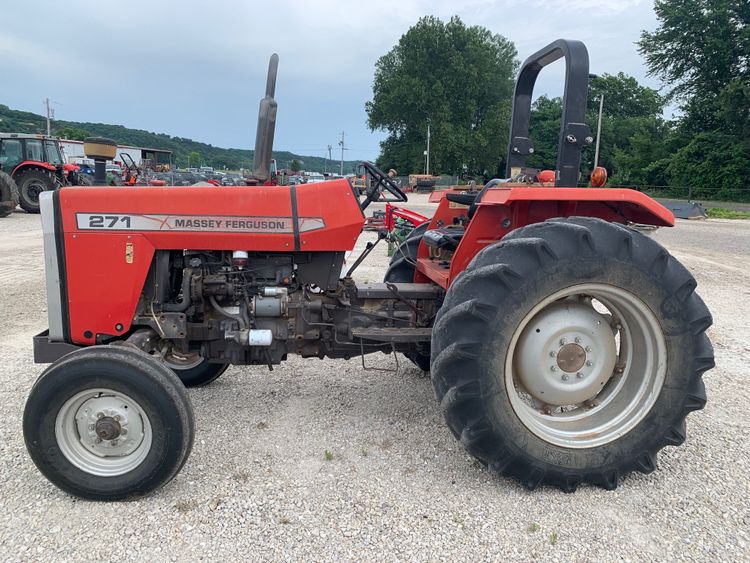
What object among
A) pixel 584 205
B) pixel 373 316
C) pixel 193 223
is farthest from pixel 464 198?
pixel 193 223

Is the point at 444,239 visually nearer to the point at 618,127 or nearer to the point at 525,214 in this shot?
the point at 525,214

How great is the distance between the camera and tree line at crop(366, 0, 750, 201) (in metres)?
28.0

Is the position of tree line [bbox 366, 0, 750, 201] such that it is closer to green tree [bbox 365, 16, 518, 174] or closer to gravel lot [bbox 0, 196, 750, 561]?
green tree [bbox 365, 16, 518, 174]

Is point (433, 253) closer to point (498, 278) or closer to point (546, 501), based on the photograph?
point (498, 278)

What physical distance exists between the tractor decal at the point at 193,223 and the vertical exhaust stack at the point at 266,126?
12.5 inches

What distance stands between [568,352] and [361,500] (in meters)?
1.25

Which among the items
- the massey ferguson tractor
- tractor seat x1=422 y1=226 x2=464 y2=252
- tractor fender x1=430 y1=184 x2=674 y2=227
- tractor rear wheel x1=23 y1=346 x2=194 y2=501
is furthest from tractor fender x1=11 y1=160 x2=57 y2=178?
tractor fender x1=430 y1=184 x2=674 y2=227

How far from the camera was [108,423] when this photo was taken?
98.8 inches

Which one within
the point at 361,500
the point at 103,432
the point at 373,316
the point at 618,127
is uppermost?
the point at 618,127

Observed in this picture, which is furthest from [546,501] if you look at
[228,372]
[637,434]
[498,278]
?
[228,372]

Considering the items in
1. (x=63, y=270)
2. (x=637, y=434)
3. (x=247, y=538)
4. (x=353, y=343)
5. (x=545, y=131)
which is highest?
(x=545, y=131)

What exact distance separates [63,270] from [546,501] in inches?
106

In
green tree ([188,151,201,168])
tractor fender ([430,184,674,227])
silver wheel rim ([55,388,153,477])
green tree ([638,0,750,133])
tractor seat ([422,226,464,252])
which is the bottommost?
silver wheel rim ([55,388,153,477])

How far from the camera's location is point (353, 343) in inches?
129
